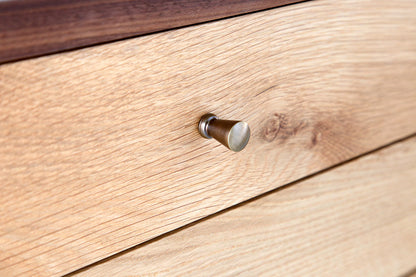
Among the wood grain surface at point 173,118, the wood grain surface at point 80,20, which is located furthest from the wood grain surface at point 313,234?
the wood grain surface at point 80,20

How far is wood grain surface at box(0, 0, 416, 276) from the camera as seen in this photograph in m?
0.21

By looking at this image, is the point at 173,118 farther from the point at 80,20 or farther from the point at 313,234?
the point at 313,234

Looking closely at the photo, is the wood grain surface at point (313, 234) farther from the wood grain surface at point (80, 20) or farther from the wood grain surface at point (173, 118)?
the wood grain surface at point (80, 20)

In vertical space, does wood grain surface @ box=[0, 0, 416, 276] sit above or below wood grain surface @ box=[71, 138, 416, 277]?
above

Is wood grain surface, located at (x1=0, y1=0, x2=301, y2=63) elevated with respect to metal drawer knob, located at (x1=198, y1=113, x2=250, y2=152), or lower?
elevated

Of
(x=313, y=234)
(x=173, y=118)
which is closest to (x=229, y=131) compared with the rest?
(x=173, y=118)

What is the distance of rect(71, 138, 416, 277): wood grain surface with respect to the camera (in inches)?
11.0

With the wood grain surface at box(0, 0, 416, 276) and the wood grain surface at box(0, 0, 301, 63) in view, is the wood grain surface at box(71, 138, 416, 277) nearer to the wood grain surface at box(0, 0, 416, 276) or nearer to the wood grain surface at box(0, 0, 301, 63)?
the wood grain surface at box(0, 0, 416, 276)

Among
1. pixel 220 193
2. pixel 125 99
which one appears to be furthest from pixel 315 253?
pixel 125 99

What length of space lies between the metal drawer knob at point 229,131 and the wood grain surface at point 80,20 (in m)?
0.07

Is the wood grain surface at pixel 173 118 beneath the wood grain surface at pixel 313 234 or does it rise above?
above

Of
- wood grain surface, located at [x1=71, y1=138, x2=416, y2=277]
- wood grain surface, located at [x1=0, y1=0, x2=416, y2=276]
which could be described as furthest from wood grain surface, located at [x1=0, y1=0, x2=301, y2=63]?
wood grain surface, located at [x1=71, y1=138, x2=416, y2=277]

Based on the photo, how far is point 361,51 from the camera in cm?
31

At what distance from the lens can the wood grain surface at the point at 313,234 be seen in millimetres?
280
